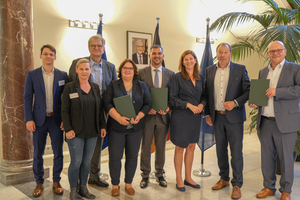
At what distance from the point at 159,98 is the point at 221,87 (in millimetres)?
787

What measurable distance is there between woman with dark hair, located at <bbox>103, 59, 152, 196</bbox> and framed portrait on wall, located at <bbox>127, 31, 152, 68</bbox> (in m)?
2.34

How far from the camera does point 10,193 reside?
3588mm

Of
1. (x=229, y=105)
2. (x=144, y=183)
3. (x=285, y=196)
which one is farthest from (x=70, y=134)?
(x=285, y=196)

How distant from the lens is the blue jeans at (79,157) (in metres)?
3.06

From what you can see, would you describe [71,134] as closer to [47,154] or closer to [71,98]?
[71,98]

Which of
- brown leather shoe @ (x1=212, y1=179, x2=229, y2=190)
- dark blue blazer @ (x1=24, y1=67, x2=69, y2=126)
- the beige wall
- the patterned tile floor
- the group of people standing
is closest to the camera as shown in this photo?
the group of people standing

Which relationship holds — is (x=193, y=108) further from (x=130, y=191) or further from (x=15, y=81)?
(x=15, y=81)

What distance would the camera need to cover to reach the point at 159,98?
3.48m

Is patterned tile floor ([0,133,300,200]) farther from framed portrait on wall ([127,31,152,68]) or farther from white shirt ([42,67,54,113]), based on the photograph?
framed portrait on wall ([127,31,152,68])

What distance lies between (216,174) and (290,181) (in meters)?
Result: 1.33

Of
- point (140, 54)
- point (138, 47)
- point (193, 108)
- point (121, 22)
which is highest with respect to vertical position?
point (121, 22)

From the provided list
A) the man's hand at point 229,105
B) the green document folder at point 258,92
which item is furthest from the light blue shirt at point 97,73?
the green document folder at point 258,92

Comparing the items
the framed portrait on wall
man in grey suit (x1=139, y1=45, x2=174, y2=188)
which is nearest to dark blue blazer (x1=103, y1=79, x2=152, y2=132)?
man in grey suit (x1=139, y1=45, x2=174, y2=188)

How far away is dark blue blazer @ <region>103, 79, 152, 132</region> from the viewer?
10.7 ft
